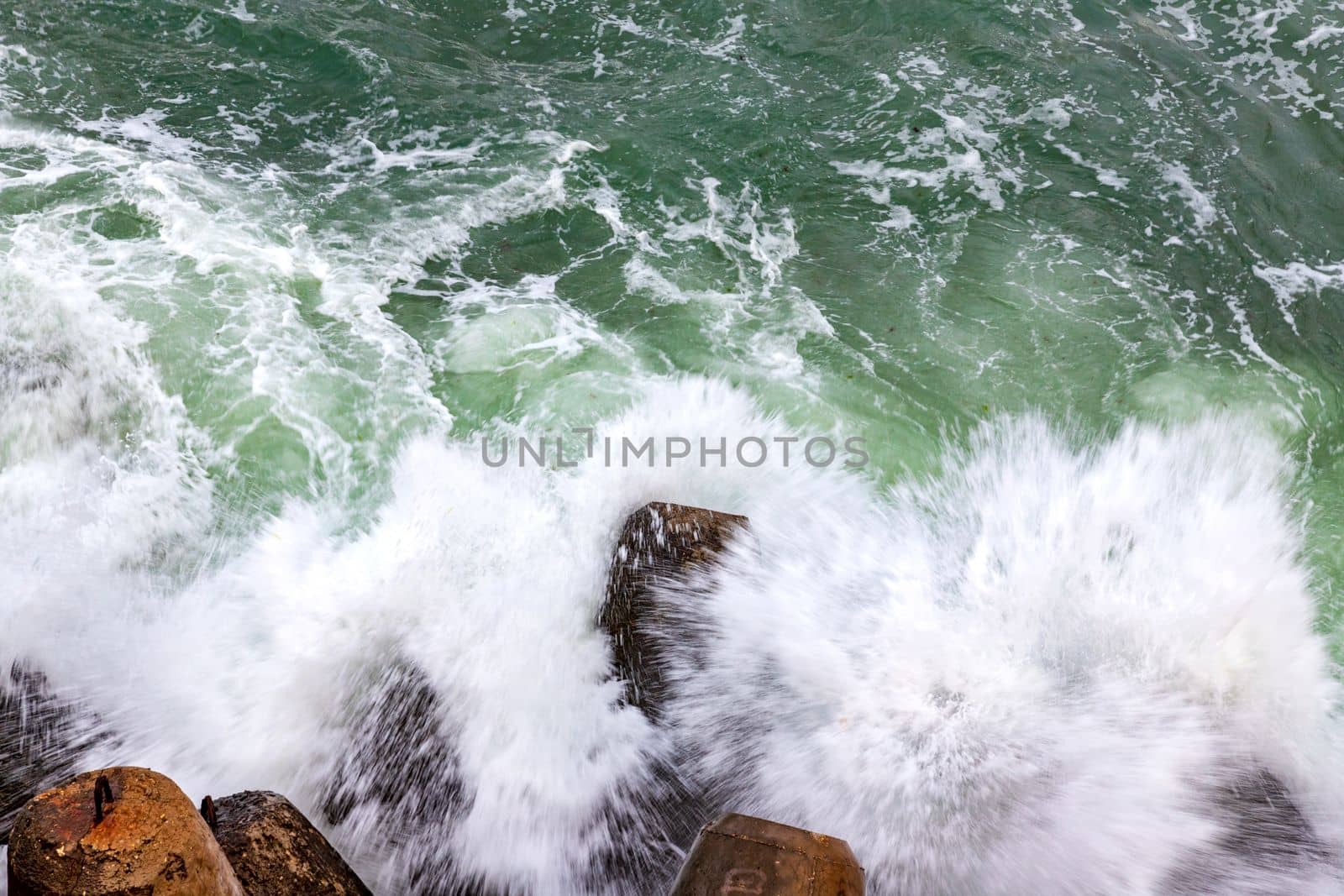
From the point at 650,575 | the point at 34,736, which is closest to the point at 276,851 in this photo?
the point at 34,736

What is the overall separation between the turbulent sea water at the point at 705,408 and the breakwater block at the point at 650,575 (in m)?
0.13

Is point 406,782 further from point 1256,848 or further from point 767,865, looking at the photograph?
point 1256,848

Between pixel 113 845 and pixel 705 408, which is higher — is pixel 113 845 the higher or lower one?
the higher one

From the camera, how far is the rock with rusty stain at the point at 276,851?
2764 millimetres

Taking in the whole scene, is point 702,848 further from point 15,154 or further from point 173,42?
point 173,42

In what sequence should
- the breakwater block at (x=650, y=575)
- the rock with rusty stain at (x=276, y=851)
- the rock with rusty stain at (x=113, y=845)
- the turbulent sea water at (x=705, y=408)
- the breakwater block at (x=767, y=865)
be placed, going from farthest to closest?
1. the breakwater block at (x=650, y=575)
2. the turbulent sea water at (x=705, y=408)
3. the rock with rusty stain at (x=276, y=851)
4. the breakwater block at (x=767, y=865)
5. the rock with rusty stain at (x=113, y=845)

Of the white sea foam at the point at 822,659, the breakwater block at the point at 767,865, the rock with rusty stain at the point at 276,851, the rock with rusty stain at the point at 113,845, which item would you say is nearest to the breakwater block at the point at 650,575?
the white sea foam at the point at 822,659

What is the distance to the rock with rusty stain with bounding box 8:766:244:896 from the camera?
2160mm

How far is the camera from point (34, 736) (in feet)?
11.4

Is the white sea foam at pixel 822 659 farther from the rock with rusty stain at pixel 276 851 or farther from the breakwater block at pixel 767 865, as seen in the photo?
the breakwater block at pixel 767 865

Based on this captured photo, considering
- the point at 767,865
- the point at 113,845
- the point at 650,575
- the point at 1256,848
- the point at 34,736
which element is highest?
the point at 113,845

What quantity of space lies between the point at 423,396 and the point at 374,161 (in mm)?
2609

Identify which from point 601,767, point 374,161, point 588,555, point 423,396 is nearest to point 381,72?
point 374,161

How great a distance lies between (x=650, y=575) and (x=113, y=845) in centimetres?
222
